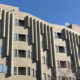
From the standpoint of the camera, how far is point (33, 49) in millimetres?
45750

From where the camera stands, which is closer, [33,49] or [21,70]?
[21,70]

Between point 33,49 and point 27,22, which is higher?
point 27,22

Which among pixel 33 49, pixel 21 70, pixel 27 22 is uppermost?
pixel 27 22

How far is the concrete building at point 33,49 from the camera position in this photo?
41.3m

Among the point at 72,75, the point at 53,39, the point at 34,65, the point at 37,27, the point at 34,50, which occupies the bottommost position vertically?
the point at 72,75

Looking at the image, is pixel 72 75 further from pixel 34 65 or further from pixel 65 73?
pixel 34 65

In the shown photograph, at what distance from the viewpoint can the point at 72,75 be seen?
51.0 m

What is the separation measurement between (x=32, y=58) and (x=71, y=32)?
18101 mm

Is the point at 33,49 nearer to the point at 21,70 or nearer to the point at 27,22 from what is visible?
the point at 21,70

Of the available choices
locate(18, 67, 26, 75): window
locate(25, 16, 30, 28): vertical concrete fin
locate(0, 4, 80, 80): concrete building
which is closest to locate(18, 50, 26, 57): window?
locate(0, 4, 80, 80): concrete building

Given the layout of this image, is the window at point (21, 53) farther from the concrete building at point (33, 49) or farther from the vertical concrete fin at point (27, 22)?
the vertical concrete fin at point (27, 22)

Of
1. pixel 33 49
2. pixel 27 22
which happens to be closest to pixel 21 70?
pixel 33 49

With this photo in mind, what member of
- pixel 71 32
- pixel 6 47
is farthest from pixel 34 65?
pixel 71 32

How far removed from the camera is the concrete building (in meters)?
41.3
